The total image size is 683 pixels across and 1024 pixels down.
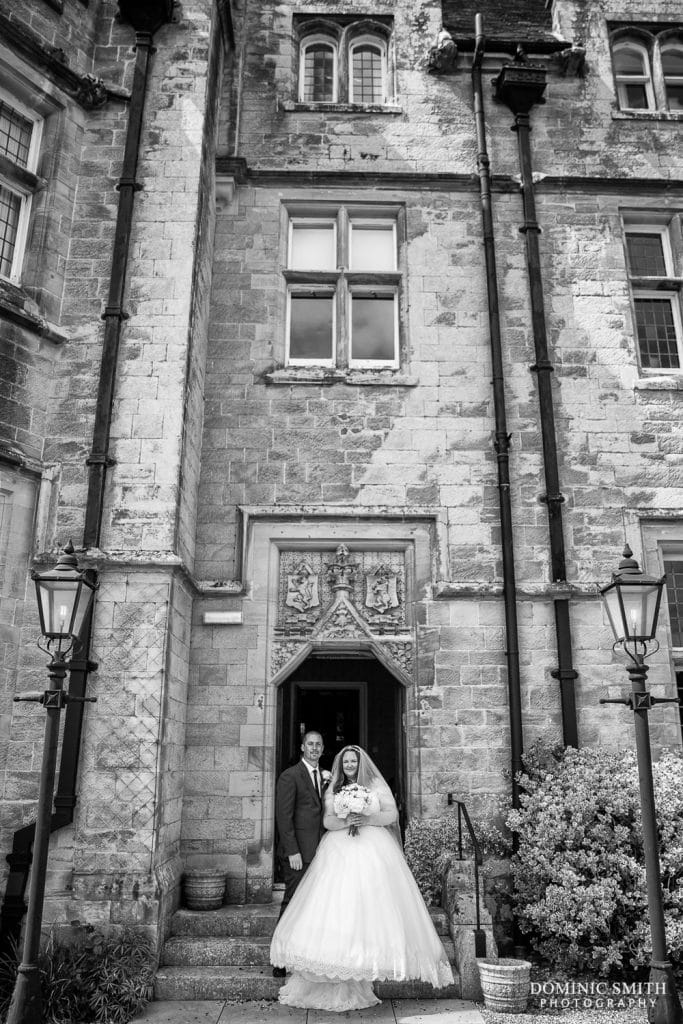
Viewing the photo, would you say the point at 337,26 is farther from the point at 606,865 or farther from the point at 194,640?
the point at 606,865

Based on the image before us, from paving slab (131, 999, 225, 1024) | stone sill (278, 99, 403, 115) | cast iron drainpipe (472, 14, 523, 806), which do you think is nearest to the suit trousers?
paving slab (131, 999, 225, 1024)

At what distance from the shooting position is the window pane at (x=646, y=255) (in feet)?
33.5

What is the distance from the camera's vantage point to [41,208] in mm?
8750

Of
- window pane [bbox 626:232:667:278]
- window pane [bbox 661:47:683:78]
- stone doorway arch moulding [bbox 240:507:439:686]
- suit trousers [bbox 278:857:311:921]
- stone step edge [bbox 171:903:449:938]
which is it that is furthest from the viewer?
window pane [bbox 661:47:683:78]

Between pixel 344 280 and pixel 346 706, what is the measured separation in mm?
6686

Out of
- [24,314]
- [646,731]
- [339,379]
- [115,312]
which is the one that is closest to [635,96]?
[339,379]

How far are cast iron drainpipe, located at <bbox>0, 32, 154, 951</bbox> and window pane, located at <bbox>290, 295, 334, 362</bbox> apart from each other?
2.22 metres

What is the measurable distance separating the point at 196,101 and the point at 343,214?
215 centimetres

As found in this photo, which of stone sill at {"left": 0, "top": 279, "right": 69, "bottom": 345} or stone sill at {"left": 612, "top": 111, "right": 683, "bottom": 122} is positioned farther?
stone sill at {"left": 612, "top": 111, "right": 683, "bottom": 122}

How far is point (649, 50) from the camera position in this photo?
36.8 ft

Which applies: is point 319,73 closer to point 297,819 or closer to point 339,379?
point 339,379

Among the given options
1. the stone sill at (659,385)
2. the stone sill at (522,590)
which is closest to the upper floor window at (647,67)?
the stone sill at (659,385)

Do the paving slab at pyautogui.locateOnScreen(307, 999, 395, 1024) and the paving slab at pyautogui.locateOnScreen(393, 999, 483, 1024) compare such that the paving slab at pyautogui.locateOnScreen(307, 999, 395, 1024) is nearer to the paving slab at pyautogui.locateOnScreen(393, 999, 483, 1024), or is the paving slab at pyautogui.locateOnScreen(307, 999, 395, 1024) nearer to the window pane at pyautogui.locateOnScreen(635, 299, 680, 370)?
the paving slab at pyautogui.locateOnScreen(393, 999, 483, 1024)

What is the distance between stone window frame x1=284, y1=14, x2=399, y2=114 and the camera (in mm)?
10922
